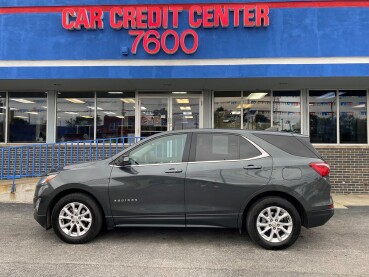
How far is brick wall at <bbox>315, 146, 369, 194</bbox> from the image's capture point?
10219mm

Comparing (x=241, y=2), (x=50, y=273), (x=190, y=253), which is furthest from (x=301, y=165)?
(x=241, y=2)

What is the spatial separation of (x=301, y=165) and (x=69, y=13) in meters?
7.57

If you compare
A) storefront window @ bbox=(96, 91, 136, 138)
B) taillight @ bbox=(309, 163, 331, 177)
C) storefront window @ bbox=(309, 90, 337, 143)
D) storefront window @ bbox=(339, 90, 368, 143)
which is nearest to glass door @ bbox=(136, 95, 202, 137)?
storefront window @ bbox=(96, 91, 136, 138)

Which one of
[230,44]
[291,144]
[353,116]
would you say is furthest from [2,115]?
[353,116]

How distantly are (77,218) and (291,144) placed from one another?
3.42 m

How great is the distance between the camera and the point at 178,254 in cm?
513

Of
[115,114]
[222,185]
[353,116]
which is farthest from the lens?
[115,114]

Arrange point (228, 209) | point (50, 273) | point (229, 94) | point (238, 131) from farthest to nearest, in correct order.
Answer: point (229, 94)
point (238, 131)
point (228, 209)
point (50, 273)

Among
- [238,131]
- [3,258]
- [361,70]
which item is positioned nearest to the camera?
[3,258]

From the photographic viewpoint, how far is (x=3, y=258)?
4.95 meters

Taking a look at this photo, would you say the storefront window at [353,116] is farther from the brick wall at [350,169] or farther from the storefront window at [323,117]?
the brick wall at [350,169]

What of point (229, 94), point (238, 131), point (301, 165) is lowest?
point (301, 165)

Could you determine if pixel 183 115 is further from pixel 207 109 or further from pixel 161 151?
pixel 161 151

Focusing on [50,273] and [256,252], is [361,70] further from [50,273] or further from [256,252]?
[50,273]
